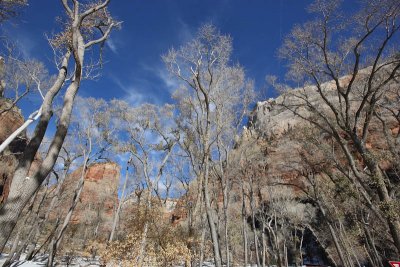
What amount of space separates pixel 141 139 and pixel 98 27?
45.4 feet

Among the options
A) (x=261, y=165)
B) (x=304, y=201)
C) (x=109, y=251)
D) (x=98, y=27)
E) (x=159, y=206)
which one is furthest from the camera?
(x=304, y=201)

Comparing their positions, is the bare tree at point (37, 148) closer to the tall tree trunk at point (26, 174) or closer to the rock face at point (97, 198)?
the tall tree trunk at point (26, 174)

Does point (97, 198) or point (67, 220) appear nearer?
point (67, 220)

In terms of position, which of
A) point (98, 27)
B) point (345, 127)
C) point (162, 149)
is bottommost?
point (345, 127)

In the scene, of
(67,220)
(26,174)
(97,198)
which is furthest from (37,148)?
(97,198)

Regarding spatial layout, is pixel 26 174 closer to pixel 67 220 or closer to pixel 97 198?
pixel 67 220

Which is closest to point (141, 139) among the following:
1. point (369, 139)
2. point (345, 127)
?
point (345, 127)

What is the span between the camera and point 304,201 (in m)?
34.3

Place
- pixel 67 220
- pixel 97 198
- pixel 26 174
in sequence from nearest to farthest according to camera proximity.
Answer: pixel 26 174 → pixel 67 220 → pixel 97 198

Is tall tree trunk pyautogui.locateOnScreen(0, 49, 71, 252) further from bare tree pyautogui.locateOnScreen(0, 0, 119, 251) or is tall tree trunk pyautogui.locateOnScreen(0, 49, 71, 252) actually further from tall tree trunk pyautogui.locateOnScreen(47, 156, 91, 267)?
tall tree trunk pyautogui.locateOnScreen(47, 156, 91, 267)

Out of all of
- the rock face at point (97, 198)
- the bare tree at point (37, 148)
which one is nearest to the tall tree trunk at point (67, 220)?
the bare tree at point (37, 148)

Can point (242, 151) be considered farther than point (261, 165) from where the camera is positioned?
No

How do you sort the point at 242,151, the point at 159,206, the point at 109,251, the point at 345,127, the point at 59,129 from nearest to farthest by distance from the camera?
the point at 59,129 < the point at 345,127 < the point at 109,251 < the point at 159,206 < the point at 242,151

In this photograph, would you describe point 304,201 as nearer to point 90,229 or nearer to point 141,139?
point 141,139
